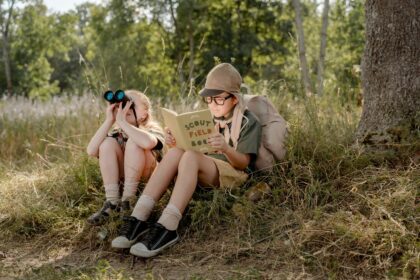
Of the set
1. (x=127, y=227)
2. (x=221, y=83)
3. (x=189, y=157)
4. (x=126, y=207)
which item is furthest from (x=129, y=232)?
(x=221, y=83)

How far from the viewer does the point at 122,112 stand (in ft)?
13.4

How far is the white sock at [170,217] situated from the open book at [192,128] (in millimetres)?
389

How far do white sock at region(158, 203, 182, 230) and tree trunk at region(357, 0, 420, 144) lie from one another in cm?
156

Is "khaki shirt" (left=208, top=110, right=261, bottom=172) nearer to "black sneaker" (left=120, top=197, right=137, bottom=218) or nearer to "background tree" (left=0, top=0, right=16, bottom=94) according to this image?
"black sneaker" (left=120, top=197, right=137, bottom=218)

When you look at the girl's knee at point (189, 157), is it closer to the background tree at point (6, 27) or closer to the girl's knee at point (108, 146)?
the girl's knee at point (108, 146)

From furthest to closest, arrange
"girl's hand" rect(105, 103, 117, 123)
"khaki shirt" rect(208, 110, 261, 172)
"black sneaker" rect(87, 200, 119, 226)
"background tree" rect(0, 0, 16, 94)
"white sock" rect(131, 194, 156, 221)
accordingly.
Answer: "background tree" rect(0, 0, 16, 94)
"girl's hand" rect(105, 103, 117, 123)
"black sneaker" rect(87, 200, 119, 226)
"khaki shirt" rect(208, 110, 261, 172)
"white sock" rect(131, 194, 156, 221)

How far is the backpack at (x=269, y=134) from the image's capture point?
3.95 metres

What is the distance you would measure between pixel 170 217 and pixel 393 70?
6.52ft

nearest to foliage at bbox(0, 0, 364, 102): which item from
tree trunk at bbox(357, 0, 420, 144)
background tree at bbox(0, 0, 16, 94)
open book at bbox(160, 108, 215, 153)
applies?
background tree at bbox(0, 0, 16, 94)

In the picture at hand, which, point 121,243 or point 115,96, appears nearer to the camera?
point 121,243

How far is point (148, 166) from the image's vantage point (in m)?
4.14

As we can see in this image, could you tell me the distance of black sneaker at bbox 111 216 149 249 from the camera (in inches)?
138

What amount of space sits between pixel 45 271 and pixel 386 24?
2.91m

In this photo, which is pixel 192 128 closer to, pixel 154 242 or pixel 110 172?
pixel 154 242
